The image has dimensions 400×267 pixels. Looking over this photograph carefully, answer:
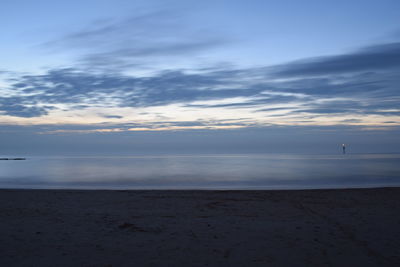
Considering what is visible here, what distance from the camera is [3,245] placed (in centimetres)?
705

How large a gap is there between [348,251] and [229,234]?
2769mm

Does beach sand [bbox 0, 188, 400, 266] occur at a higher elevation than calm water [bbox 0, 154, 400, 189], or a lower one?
lower

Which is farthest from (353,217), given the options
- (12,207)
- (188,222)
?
(12,207)

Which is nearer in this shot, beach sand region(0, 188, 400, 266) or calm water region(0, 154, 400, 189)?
beach sand region(0, 188, 400, 266)

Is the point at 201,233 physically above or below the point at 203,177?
below

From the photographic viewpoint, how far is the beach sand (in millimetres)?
6355

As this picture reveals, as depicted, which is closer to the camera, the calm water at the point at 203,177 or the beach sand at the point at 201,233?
the beach sand at the point at 201,233

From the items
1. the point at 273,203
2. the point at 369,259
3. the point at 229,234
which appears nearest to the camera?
the point at 369,259

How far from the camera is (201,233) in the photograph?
8141mm

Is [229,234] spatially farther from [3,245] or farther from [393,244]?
[3,245]

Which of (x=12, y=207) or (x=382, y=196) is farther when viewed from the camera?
(x=382, y=196)

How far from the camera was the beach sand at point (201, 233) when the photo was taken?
20.9 feet

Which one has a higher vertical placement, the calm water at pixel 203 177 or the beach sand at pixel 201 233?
the calm water at pixel 203 177

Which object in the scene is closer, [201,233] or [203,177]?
[201,233]
